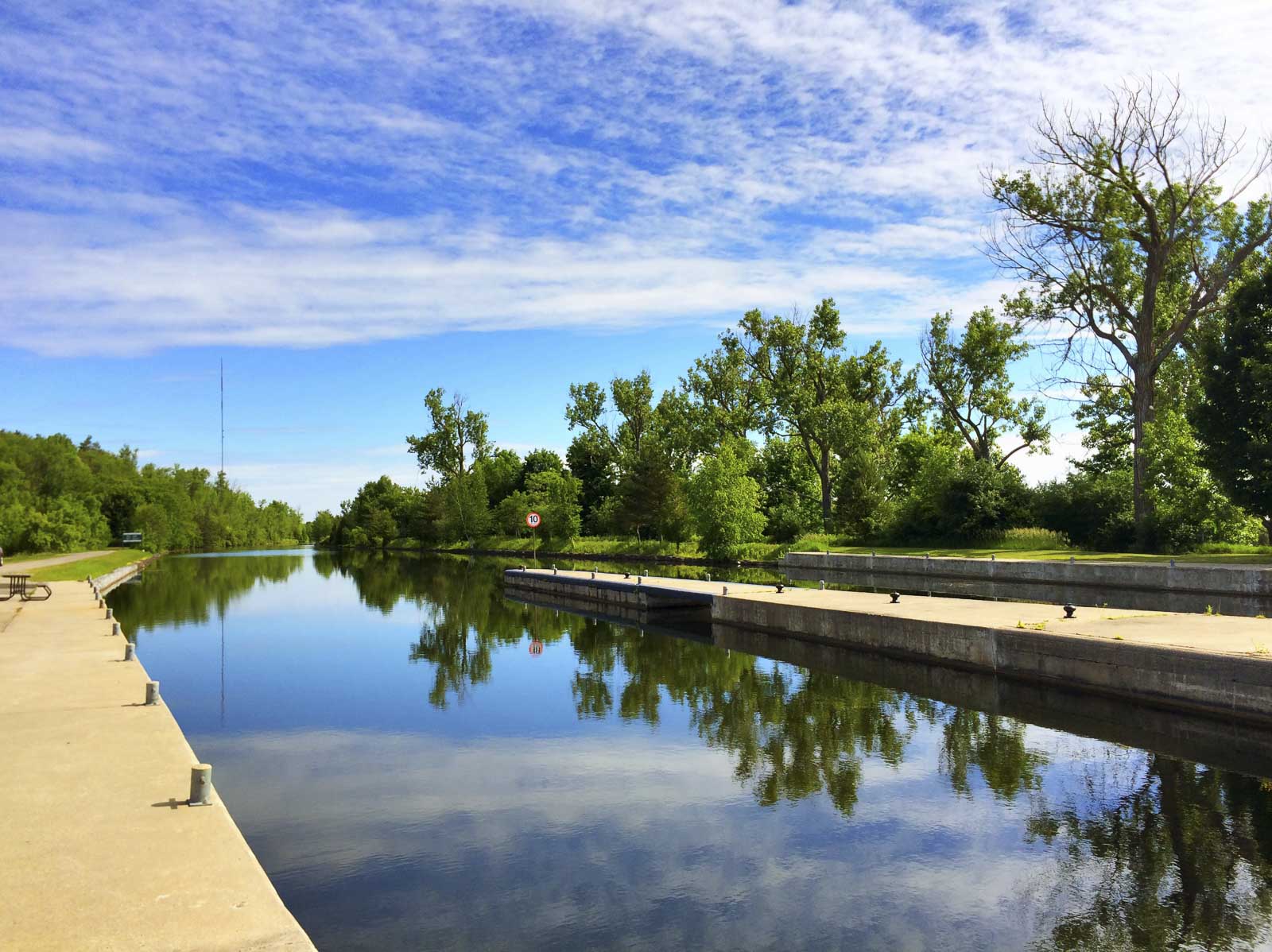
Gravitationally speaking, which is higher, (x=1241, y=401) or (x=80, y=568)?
(x=1241, y=401)

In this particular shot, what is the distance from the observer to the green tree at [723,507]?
48.5 meters

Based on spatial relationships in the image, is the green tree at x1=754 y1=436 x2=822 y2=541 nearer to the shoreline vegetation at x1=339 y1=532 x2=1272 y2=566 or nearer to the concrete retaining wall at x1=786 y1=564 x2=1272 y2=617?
the shoreline vegetation at x1=339 y1=532 x2=1272 y2=566

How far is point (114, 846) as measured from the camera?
20.7ft

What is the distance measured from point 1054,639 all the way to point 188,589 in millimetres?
35846

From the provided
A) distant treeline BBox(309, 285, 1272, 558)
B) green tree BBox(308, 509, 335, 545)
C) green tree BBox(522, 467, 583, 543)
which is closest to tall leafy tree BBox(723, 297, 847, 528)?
distant treeline BBox(309, 285, 1272, 558)

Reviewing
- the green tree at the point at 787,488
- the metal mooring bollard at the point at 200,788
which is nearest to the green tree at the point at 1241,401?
the green tree at the point at 787,488

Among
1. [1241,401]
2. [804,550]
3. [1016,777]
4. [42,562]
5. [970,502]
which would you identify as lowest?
[1016,777]

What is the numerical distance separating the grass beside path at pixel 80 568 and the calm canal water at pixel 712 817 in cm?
2101

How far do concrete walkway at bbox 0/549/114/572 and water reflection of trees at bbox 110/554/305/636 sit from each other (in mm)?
3517

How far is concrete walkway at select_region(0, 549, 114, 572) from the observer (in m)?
39.4

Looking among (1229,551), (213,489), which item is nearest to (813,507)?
(1229,551)

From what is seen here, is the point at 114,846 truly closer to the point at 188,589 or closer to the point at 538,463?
the point at 188,589

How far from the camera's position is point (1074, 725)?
1245cm

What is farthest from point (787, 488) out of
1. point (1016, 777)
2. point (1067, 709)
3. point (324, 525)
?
point (324, 525)
